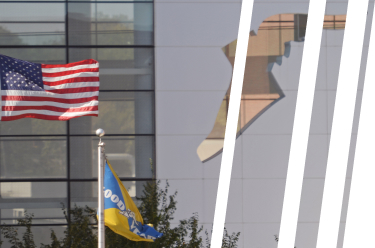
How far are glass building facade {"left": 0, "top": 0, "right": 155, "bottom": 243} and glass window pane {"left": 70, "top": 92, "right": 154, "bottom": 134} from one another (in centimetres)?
3

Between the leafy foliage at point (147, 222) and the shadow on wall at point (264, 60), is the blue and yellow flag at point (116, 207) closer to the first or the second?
the leafy foliage at point (147, 222)

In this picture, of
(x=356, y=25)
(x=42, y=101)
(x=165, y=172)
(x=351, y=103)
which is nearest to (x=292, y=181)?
(x=351, y=103)

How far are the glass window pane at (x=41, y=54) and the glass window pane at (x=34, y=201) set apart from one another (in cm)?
381

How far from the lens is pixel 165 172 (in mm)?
13203

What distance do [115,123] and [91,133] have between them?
2.61 ft

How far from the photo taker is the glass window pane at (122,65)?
Answer: 1359 centimetres

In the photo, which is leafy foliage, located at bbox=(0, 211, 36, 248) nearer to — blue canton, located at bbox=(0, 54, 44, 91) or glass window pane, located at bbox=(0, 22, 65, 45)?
blue canton, located at bbox=(0, 54, 44, 91)

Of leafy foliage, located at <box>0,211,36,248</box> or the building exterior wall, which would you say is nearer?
leafy foliage, located at <box>0,211,36,248</box>

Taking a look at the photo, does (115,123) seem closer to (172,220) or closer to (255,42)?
(172,220)

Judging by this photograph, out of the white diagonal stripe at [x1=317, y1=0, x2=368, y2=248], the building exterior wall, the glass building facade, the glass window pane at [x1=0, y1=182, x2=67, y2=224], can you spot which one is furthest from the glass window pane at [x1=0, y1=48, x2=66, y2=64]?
the white diagonal stripe at [x1=317, y1=0, x2=368, y2=248]

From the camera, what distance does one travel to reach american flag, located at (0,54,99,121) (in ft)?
28.4

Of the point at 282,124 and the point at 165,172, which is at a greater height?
the point at 282,124

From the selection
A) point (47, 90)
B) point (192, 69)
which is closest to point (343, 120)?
point (47, 90)

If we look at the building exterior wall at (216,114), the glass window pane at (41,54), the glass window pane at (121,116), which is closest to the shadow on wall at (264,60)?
the building exterior wall at (216,114)
